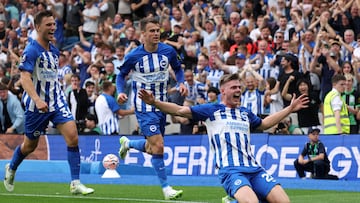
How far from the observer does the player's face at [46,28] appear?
14.2 meters

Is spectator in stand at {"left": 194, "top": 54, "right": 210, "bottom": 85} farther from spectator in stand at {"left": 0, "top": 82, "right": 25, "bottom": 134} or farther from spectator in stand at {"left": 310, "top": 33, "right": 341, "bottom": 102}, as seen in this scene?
spectator in stand at {"left": 0, "top": 82, "right": 25, "bottom": 134}

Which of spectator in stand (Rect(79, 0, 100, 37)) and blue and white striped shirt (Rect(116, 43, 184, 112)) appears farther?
spectator in stand (Rect(79, 0, 100, 37))

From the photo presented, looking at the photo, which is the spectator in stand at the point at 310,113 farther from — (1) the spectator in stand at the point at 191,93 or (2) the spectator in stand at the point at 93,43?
(2) the spectator in stand at the point at 93,43

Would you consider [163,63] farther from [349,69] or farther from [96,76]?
[96,76]

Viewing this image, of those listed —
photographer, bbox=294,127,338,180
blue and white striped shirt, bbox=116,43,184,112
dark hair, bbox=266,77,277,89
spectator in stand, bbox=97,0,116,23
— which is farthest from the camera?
spectator in stand, bbox=97,0,116,23

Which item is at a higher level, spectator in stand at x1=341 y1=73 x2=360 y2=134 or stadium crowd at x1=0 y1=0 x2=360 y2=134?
stadium crowd at x1=0 y1=0 x2=360 y2=134

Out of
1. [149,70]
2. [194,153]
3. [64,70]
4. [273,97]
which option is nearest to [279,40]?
[273,97]

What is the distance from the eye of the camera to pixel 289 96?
21781 millimetres

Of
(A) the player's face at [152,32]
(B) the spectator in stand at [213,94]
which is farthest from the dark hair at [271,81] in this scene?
(A) the player's face at [152,32]

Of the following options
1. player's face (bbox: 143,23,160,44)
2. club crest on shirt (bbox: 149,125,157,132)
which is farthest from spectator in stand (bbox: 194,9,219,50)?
club crest on shirt (bbox: 149,125,157,132)

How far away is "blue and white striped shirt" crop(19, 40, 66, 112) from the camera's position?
1409cm

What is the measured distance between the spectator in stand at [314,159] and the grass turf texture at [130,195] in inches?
96.2

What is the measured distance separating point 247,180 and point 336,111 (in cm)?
909

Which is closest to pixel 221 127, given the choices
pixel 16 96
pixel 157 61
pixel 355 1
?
pixel 157 61
